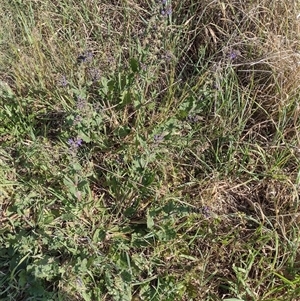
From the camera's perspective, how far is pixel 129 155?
1.99 m

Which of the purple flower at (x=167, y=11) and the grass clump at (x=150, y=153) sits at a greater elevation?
the purple flower at (x=167, y=11)

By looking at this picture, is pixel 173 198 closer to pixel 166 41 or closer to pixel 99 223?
pixel 99 223

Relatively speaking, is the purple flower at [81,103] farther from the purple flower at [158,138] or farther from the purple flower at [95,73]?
the purple flower at [158,138]

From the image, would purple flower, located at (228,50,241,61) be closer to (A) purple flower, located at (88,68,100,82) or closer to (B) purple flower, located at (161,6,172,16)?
(B) purple flower, located at (161,6,172,16)

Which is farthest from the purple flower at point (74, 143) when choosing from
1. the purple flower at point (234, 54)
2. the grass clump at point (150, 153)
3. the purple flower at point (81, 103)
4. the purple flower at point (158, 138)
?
the purple flower at point (234, 54)

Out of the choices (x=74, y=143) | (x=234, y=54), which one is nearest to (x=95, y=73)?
(x=74, y=143)

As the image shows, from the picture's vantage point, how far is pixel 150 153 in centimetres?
185

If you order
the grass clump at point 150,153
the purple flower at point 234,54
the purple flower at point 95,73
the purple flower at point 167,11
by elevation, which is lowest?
the grass clump at point 150,153

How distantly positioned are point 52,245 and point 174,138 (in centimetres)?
71

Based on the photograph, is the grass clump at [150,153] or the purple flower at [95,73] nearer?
the grass clump at [150,153]

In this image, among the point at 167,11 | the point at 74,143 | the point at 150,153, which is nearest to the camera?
the point at 74,143

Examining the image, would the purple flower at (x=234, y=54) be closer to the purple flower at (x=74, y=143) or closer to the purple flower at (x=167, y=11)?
the purple flower at (x=167, y=11)

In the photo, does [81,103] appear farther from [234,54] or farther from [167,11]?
[234,54]

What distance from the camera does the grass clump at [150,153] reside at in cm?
180
